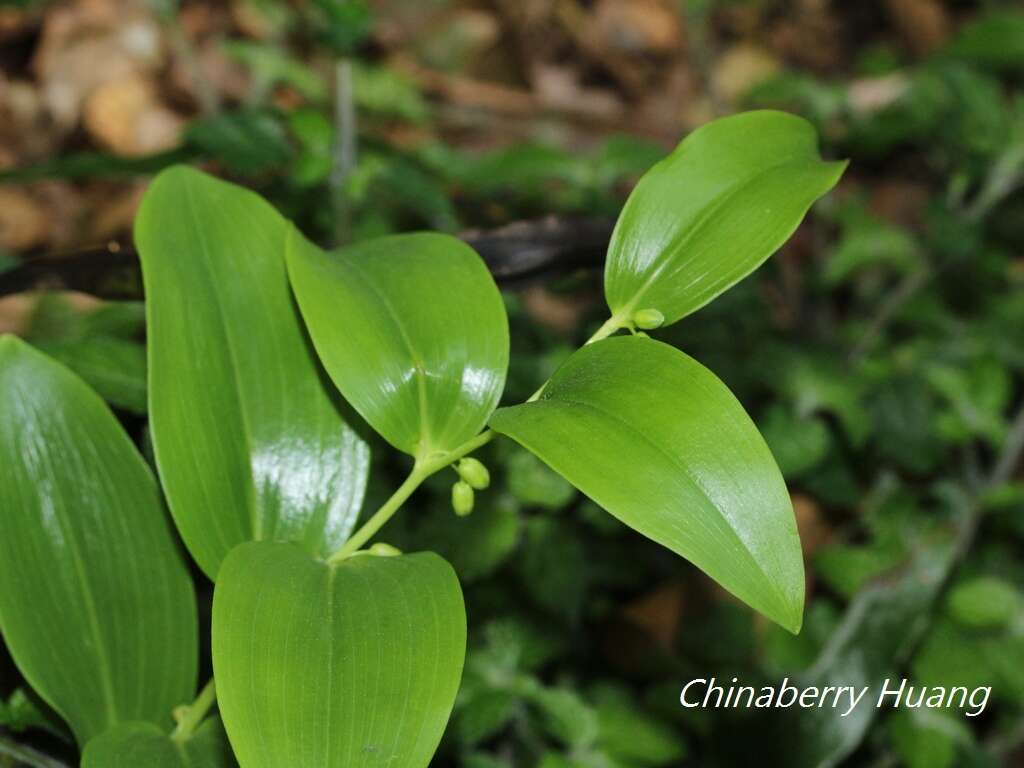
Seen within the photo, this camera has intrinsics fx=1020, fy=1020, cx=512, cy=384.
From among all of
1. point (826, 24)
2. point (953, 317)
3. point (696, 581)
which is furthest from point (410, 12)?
point (696, 581)

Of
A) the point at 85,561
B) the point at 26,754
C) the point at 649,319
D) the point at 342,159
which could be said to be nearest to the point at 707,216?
the point at 649,319

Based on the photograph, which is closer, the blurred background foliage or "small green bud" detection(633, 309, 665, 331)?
"small green bud" detection(633, 309, 665, 331)

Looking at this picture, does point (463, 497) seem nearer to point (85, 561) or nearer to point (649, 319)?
point (649, 319)

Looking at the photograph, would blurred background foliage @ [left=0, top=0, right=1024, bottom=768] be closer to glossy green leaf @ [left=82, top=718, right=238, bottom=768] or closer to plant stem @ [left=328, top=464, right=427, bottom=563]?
glossy green leaf @ [left=82, top=718, right=238, bottom=768]

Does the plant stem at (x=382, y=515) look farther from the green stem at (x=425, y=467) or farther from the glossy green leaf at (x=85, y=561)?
the glossy green leaf at (x=85, y=561)

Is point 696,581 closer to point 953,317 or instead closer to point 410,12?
point 953,317

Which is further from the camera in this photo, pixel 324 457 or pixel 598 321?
pixel 598 321

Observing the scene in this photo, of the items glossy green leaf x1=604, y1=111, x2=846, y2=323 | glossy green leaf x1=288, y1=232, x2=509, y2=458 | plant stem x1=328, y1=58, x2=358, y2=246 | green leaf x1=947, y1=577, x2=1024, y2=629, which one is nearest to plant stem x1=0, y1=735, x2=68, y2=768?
glossy green leaf x1=288, y1=232, x2=509, y2=458
